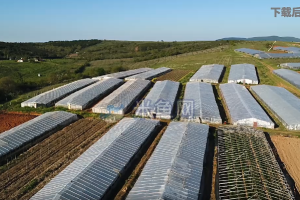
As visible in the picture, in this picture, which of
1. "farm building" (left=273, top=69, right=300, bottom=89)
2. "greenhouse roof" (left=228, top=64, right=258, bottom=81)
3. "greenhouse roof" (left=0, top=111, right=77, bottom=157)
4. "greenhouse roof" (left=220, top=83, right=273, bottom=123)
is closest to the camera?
"greenhouse roof" (left=0, top=111, right=77, bottom=157)

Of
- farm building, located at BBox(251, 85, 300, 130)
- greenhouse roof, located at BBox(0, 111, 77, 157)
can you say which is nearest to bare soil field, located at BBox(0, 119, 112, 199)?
greenhouse roof, located at BBox(0, 111, 77, 157)

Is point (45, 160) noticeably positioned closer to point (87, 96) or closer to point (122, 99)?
point (122, 99)

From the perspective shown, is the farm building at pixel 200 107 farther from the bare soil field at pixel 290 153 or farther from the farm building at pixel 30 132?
the farm building at pixel 30 132

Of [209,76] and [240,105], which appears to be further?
[209,76]

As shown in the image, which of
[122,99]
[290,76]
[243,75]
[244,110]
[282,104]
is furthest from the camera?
[243,75]

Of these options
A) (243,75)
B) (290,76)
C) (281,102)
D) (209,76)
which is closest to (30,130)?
(281,102)

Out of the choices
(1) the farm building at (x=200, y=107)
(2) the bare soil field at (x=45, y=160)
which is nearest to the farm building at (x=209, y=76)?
(1) the farm building at (x=200, y=107)

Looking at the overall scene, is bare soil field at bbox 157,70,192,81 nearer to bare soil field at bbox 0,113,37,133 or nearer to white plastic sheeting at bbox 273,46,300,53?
bare soil field at bbox 0,113,37,133
